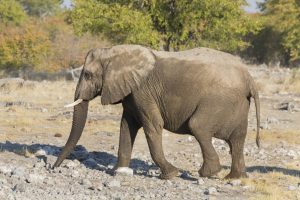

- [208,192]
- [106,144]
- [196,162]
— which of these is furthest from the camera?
[106,144]

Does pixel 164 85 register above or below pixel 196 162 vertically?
above

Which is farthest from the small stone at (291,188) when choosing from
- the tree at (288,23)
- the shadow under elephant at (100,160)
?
the tree at (288,23)

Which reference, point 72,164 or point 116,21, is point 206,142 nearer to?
point 72,164

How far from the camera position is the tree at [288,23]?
146 ft

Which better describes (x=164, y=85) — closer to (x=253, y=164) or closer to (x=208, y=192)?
(x=208, y=192)

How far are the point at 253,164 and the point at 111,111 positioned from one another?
1004 centimetres

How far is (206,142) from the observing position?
1056 centimetres

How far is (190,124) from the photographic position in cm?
1053

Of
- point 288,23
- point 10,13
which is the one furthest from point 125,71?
point 10,13

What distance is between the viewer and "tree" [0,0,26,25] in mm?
66812

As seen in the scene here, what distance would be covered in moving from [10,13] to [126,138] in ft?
192

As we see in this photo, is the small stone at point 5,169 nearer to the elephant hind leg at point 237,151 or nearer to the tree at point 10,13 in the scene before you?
the elephant hind leg at point 237,151

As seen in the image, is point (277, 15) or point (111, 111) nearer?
point (111, 111)

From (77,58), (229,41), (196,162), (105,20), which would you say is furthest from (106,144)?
(77,58)
